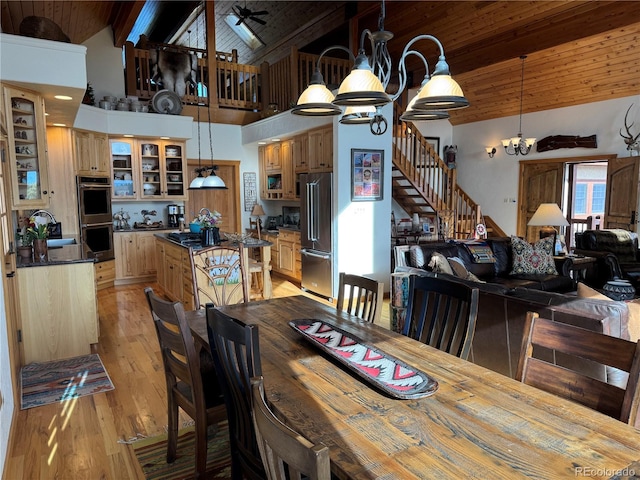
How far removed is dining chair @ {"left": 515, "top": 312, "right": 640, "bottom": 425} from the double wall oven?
20.1 feet

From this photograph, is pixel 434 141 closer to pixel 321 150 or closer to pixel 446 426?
pixel 321 150

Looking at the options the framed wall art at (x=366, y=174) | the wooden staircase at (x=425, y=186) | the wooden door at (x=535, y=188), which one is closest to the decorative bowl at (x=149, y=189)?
the framed wall art at (x=366, y=174)

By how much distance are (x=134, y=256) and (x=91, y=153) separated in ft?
5.65

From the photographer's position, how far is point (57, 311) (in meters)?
3.88

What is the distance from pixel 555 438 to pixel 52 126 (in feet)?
22.0

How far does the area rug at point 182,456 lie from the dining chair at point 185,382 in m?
0.07

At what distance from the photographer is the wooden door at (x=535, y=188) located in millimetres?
8727

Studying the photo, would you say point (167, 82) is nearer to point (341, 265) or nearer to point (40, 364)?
point (341, 265)

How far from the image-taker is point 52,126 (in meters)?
5.94

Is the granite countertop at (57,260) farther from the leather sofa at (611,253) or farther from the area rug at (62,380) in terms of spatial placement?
the leather sofa at (611,253)

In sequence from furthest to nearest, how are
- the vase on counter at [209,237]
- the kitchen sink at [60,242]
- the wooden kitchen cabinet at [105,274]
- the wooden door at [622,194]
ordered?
the wooden door at [622,194] < the wooden kitchen cabinet at [105,274] < the kitchen sink at [60,242] < the vase on counter at [209,237]

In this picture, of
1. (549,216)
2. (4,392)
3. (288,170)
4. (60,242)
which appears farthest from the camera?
(288,170)

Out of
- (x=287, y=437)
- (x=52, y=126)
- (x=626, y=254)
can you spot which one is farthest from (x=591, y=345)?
(x=52, y=126)

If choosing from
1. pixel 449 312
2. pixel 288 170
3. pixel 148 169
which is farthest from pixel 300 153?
pixel 449 312
